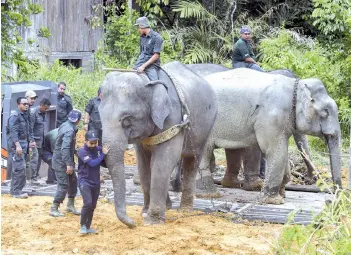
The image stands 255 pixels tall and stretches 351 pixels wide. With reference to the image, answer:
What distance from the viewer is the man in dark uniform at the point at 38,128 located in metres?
12.6

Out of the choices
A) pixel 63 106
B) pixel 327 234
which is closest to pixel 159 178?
pixel 327 234

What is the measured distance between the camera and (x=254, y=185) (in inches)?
502

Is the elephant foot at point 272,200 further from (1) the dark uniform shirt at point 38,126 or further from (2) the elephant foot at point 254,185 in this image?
(1) the dark uniform shirt at point 38,126

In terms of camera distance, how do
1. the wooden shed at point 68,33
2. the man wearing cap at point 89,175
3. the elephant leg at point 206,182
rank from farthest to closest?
1. the wooden shed at point 68,33
2. the elephant leg at point 206,182
3. the man wearing cap at point 89,175

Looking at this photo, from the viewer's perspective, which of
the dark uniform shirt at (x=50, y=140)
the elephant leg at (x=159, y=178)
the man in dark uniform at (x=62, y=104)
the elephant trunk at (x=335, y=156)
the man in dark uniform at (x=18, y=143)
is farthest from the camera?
the man in dark uniform at (x=62, y=104)

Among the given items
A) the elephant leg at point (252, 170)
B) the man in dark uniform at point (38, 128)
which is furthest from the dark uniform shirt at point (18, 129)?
the elephant leg at point (252, 170)

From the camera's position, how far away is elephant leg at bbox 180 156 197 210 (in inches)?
414

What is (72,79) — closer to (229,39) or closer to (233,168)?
(229,39)

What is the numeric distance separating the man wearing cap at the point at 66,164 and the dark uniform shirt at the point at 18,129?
1470 millimetres

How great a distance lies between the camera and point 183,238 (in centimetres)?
873

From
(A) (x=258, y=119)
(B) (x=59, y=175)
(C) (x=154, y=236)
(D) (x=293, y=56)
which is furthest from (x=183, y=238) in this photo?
(D) (x=293, y=56)

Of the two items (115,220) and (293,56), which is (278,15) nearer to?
(293,56)

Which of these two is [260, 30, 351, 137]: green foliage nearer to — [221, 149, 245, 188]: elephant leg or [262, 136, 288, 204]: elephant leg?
[221, 149, 245, 188]: elephant leg

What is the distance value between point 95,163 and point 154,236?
40.7 inches
